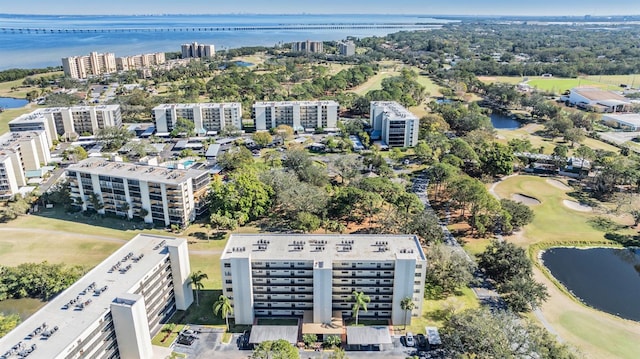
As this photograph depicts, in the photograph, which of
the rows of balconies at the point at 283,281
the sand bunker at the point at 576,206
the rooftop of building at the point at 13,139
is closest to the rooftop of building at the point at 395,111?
the sand bunker at the point at 576,206

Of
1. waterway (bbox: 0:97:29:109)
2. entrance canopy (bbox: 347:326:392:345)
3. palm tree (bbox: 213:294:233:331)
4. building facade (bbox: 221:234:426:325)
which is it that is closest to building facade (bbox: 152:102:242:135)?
waterway (bbox: 0:97:29:109)

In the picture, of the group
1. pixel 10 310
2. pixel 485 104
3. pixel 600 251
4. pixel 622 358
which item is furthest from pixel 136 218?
pixel 485 104

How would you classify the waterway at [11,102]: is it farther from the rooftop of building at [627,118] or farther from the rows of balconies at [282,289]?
the rooftop of building at [627,118]

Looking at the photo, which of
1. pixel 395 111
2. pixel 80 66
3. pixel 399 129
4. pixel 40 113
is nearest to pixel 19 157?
pixel 40 113

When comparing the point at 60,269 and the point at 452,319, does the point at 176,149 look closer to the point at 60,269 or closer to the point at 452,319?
the point at 60,269

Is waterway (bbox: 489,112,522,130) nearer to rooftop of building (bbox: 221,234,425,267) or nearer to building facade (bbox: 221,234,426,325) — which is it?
rooftop of building (bbox: 221,234,425,267)

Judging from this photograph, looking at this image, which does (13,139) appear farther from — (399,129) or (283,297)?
(399,129)
